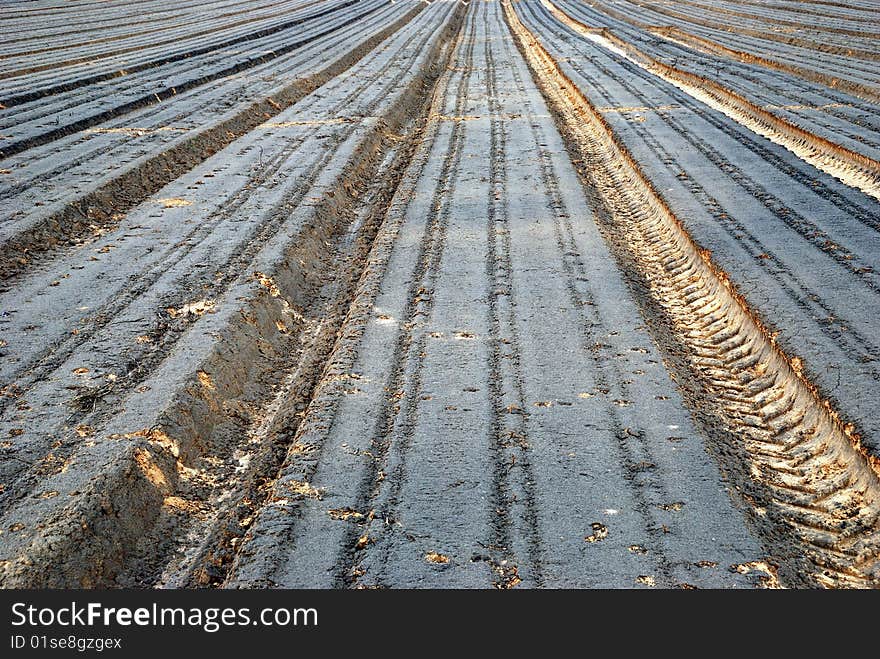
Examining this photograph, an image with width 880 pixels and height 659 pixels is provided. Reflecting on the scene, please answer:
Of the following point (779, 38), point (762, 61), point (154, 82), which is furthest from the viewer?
point (779, 38)

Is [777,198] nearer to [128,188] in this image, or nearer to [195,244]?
[195,244]

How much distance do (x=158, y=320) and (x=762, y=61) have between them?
14221mm

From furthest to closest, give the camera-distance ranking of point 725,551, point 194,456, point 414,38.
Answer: point 414,38, point 194,456, point 725,551

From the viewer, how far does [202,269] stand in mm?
6301

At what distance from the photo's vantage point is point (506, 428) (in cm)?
426

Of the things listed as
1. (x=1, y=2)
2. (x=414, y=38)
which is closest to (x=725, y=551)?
(x=414, y=38)

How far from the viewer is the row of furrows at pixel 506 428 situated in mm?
3359

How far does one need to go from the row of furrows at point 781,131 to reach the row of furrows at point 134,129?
286 inches

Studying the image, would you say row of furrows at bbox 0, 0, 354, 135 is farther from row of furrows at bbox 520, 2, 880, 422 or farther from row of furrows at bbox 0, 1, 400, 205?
row of furrows at bbox 520, 2, 880, 422

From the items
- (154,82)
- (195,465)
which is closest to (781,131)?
(195,465)

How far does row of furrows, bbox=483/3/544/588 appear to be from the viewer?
3.36 metres

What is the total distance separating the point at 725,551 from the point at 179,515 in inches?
103

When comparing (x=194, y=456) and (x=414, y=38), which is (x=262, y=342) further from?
(x=414, y=38)

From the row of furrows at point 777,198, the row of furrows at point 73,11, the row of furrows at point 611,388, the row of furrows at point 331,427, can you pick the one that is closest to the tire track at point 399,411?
the row of furrows at point 331,427
